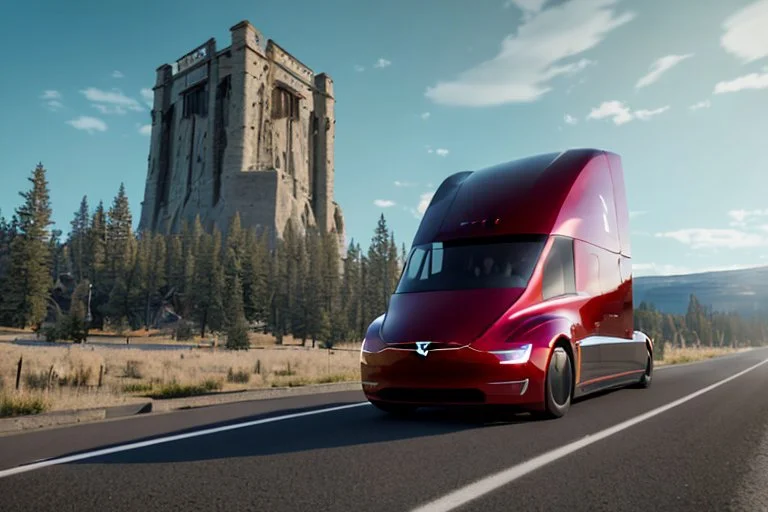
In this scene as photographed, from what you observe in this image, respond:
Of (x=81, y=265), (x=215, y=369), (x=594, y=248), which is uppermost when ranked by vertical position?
(x=81, y=265)

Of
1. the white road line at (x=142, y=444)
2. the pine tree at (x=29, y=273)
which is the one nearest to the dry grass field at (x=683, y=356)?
the white road line at (x=142, y=444)

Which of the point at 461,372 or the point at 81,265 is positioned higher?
the point at 81,265

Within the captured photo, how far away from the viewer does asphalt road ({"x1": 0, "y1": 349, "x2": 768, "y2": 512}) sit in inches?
131

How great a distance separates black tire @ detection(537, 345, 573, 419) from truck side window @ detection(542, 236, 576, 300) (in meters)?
0.75

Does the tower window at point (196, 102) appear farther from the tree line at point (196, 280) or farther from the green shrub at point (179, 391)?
the green shrub at point (179, 391)

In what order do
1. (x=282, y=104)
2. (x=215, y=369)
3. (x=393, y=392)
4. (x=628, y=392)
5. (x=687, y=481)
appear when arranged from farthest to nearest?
(x=282, y=104) → (x=215, y=369) → (x=628, y=392) → (x=393, y=392) → (x=687, y=481)

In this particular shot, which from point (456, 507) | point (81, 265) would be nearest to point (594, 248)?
point (456, 507)

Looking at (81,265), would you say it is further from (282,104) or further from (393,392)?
(393,392)

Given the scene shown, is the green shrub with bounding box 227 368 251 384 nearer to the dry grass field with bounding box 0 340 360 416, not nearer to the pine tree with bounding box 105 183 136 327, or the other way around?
the dry grass field with bounding box 0 340 360 416

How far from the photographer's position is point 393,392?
6488mm

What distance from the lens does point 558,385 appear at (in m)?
6.70

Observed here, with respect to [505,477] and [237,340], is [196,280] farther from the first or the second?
[505,477]

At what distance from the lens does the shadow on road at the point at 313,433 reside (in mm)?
4859

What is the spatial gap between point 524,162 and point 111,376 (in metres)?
15.1
